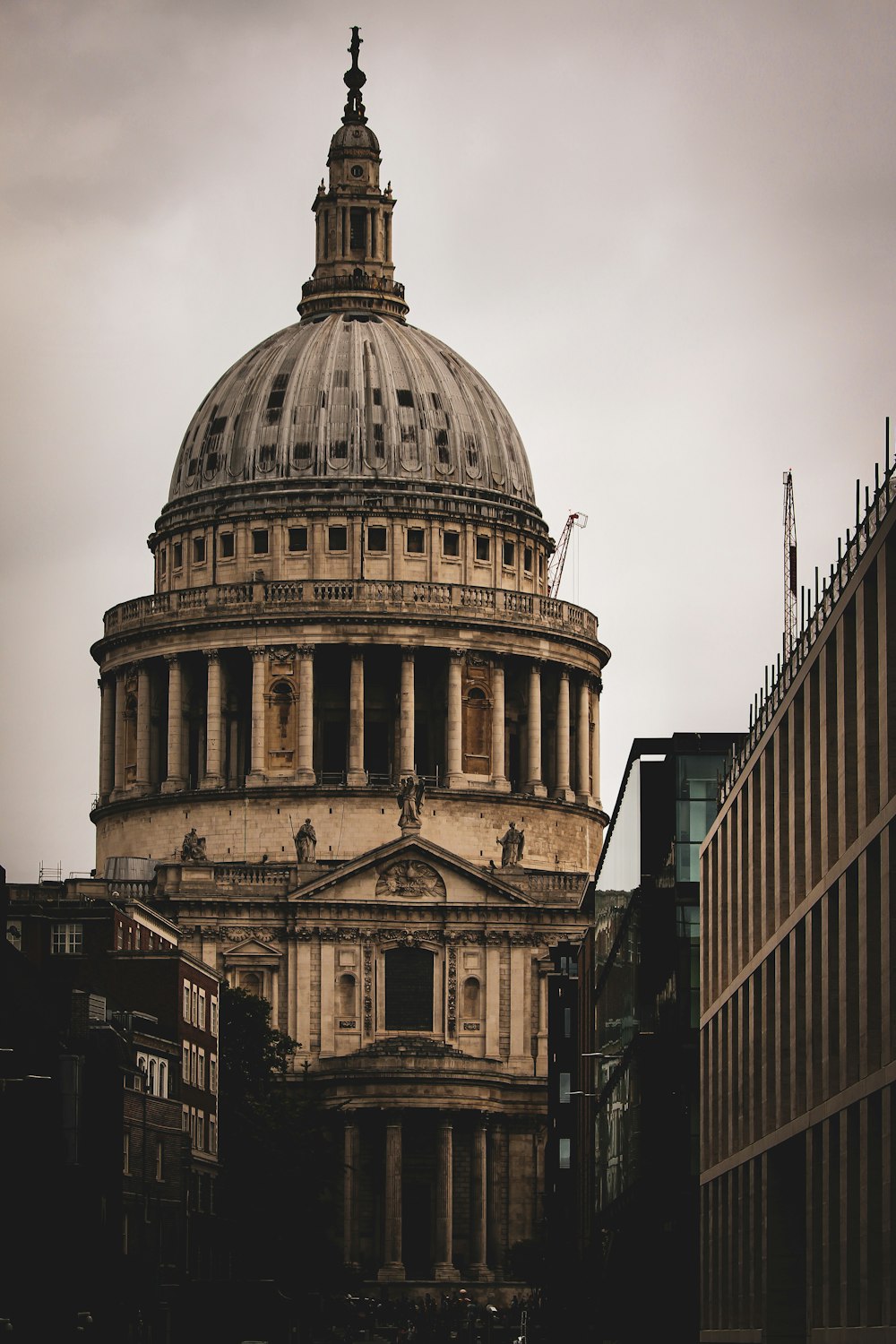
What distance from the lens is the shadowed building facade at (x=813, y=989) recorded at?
177 ft

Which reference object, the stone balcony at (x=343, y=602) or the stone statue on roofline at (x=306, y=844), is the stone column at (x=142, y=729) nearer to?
the stone balcony at (x=343, y=602)

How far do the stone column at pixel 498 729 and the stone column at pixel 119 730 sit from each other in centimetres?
1983

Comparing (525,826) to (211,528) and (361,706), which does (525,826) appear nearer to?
(361,706)

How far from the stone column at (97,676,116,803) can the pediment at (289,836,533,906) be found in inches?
985

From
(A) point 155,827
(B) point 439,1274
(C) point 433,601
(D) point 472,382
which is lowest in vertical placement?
(B) point 439,1274

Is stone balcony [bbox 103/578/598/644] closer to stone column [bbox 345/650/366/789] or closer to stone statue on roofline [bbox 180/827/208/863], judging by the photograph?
stone column [bbox 345/650/366/789]

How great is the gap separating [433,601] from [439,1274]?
3852cm

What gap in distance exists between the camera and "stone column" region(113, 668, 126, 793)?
613 ft

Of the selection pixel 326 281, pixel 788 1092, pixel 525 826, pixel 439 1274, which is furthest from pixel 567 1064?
pixel 788 1092

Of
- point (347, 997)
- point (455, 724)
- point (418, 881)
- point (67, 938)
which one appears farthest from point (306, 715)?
point (67, 938)

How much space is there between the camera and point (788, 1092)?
6562 cm

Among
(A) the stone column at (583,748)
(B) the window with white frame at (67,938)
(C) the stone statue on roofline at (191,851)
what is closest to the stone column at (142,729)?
(C) the stone statue on roofline at (191,851)

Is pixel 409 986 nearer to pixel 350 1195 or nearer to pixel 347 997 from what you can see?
pixel 347 997

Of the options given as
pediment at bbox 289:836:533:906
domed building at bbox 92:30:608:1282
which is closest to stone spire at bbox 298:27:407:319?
domed building at bbox 92:30:608:1282
